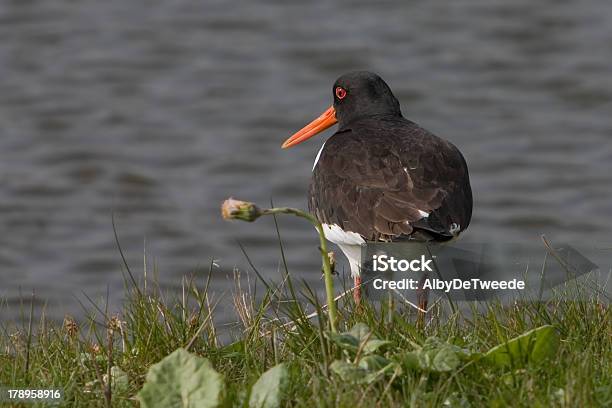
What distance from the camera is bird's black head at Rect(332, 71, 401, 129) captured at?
6.91 meters

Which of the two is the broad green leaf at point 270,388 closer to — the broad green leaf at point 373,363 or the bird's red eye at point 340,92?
the broad green leaf at point 373,363

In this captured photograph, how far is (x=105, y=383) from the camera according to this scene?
3.94 m

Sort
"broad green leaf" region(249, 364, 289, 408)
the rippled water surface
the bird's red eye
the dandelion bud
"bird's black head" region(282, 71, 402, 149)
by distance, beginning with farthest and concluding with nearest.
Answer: the rippled water surface → the bird's red eye → "bird's black head" region(282, 71, 402, 149) → "broad green leaf" region(249, 364, 289, 408) → the dandelion bud

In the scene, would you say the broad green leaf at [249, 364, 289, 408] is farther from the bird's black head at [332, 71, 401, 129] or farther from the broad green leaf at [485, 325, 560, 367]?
the bird's black head at [332, 71, 401, 129]

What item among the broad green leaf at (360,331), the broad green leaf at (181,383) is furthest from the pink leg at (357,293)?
the broad green leaf at (181,383)

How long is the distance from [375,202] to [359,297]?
1.00 m

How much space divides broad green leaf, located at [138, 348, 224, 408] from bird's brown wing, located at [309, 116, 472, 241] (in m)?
1.86

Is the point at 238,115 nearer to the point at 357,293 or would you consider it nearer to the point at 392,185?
the point at 392,185

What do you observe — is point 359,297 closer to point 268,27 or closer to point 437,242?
point 437,242

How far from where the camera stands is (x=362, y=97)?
697 cm

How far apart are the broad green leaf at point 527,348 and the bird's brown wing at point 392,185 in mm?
1534

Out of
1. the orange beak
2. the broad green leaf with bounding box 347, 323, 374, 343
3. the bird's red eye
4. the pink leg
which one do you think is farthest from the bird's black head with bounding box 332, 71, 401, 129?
the broad green leaf with bounding box 347, 323, 374, 343

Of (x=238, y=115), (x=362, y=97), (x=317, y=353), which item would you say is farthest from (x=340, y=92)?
(x=238, y=115)

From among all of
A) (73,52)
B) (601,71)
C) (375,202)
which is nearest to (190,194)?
(73,52)
